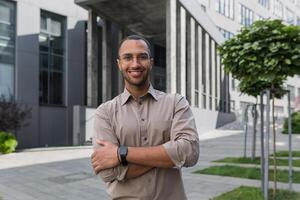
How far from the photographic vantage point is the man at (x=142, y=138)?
7.21ft

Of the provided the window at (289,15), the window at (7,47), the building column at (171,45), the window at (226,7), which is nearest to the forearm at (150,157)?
the building column at (171,45)

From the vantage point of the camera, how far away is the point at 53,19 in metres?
25.2

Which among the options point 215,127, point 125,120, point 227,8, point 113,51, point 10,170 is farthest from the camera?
point 227,8

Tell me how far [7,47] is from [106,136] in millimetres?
21707

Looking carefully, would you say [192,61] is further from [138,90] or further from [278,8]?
[278,8]

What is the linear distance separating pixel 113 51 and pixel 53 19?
637 centimetres

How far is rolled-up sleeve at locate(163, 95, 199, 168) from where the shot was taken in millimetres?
2191

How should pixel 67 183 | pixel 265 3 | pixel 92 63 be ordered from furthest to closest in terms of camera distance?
pixel 265 3
pixel 92 63
pixel 67 183

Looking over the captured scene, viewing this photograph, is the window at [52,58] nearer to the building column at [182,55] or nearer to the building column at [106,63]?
the building column at [106,63]

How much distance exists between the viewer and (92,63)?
86.5 feet

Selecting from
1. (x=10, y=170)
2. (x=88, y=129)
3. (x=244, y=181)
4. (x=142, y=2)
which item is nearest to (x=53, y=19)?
(x=142, y=2)

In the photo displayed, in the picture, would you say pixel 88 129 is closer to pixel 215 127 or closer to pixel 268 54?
pixel 215 127

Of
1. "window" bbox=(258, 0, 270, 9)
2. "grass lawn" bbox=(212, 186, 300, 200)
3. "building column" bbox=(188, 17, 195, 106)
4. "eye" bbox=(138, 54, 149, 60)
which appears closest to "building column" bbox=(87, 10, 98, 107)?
"building column" bbox=(188, 17, 195, 106)

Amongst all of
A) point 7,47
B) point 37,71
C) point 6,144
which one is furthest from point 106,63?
point 6,144
